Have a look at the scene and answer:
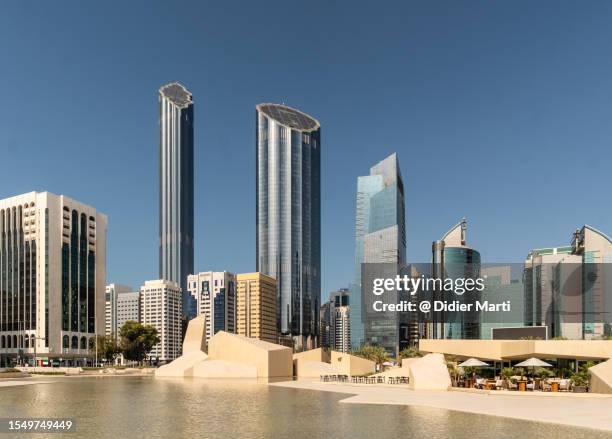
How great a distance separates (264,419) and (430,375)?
724 inches

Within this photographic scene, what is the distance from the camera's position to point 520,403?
29.8 m

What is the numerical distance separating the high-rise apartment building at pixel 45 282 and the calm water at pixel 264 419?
10529 centimetres

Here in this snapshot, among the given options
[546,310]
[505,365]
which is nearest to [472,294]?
[546,310]

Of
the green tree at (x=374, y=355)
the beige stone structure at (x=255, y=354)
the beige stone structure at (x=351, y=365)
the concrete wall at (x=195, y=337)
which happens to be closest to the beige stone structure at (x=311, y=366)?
the beige stone structure at (x=351, y=365)

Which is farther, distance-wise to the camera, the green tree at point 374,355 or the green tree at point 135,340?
the green tree at point 135,340

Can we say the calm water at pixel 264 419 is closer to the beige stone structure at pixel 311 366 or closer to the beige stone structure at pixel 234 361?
the beige stone structure at pixel 234 361

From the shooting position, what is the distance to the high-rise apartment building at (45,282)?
433 ft

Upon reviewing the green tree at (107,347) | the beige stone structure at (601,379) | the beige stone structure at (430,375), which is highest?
the beige stone structure at (601,379)

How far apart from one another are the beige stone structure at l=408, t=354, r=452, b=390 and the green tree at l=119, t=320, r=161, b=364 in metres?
78.2

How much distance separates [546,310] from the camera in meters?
120

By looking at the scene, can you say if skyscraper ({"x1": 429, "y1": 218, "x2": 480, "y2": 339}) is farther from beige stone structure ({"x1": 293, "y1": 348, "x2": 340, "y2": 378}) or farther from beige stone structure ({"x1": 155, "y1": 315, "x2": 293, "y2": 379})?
beige stone structure ({"x1": 155, "y1": 315, "x2": 293, "y2": 379})

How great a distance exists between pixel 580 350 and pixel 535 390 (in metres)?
13.2

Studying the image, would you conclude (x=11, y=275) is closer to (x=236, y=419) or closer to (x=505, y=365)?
(x=505, y=365)

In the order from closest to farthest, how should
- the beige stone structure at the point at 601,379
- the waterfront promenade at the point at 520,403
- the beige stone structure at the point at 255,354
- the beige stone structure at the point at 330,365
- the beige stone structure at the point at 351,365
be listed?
the waterfront promenade at the point at 520,403, the beige stone structure at the point at 601,379, the beige stone structure at the point at 255,354, the beige stone structure at the point at 351,365, the beige stone structure at the point at 330,365
